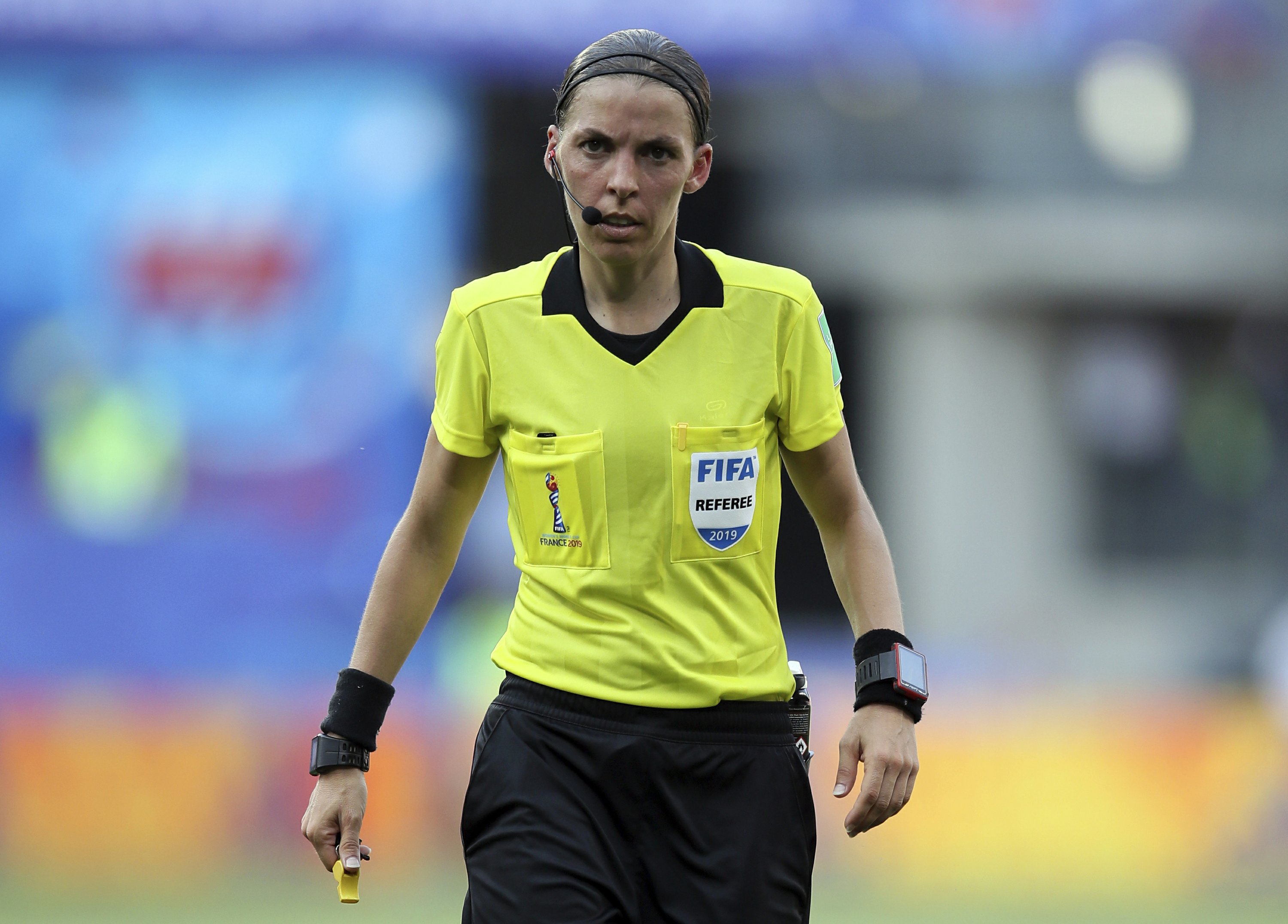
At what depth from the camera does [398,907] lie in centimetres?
861

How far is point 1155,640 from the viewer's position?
40.1ft

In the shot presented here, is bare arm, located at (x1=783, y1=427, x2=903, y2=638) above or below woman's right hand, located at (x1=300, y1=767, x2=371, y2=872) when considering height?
above

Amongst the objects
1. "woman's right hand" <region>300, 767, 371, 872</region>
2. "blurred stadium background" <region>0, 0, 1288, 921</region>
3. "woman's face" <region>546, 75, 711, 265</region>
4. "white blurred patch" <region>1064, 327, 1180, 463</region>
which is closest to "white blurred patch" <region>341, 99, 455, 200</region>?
"blurred stadium background" <region>0, 0, 1288, 921</region>

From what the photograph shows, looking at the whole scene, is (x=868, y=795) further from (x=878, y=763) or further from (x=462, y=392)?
(x=462, y=392)

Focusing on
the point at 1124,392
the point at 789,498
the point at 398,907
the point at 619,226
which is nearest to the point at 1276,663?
the point at 1124,392

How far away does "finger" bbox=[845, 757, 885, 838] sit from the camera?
3018mm

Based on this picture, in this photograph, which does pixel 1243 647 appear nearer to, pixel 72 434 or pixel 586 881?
pixel 72 434

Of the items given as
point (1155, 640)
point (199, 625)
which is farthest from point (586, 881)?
point (1155, 640)

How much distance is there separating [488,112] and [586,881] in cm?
857

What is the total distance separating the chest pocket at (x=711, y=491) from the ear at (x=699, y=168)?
18.4 inches

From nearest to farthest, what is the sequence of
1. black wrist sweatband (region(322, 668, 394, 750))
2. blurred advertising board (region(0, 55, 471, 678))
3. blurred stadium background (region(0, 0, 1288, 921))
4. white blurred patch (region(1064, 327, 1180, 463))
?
black wrist sweatband (region(322, 668, 394, 750)), blurred stadium background (region(0, 0, 1288, 921)), blurred advertising board (region(0, 55, 471, 678)), white blurred patch (region(1064, 327, 1180, 463))

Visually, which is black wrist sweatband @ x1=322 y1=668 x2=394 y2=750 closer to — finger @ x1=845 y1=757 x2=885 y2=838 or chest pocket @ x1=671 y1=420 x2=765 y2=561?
chest pocket @ x1=671 y1=420 x2=765 y2=561

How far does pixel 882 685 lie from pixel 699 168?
3.32 feet

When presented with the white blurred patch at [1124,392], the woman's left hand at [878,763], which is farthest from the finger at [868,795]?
the white blurred patch at [1124,392]
